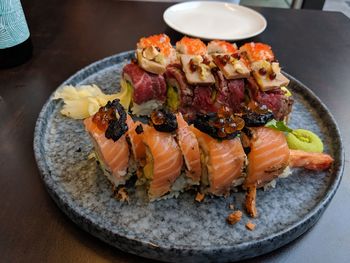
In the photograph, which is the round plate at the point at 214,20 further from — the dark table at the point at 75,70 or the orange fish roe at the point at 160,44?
the orange fish roe at the point at 160,44

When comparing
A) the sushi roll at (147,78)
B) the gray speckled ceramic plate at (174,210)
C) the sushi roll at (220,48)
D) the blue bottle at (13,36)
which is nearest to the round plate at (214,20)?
the sushi roll at (220,48)

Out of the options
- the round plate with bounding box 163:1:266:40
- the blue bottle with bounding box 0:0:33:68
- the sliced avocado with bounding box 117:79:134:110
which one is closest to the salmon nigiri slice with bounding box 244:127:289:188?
the sliced avocado with bounding box 117:79:134:110

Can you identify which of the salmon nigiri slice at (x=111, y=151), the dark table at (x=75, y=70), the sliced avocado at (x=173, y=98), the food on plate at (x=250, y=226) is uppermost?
the salmon nigiri slice at (x=111, y=151)

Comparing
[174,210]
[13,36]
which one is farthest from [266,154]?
[13,36]

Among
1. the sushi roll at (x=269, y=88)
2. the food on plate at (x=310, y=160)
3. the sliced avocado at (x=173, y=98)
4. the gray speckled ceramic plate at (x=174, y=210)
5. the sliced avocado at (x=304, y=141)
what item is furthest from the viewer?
the sliced avocado at (x=173, y=98)

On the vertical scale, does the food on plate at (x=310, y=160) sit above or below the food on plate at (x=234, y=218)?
above

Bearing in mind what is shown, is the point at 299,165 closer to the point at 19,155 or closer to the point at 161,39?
the point at 161,39
